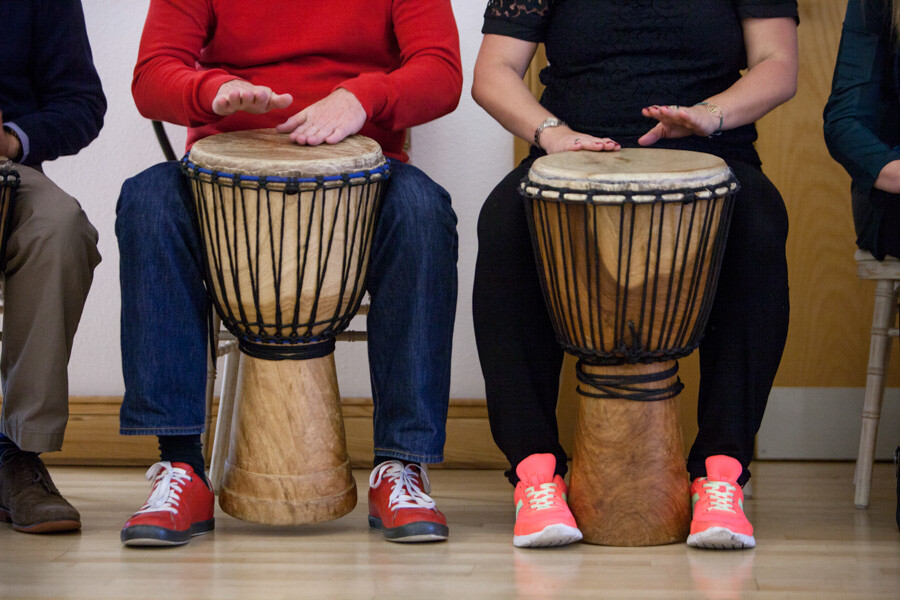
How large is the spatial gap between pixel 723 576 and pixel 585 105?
2.74 feet

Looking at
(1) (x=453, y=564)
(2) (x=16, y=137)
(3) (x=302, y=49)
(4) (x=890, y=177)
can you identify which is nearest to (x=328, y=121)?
(3) (x=302, y=49)

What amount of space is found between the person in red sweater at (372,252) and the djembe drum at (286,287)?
50 mm

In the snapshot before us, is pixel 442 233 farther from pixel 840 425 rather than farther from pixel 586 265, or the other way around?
pixel 840 425

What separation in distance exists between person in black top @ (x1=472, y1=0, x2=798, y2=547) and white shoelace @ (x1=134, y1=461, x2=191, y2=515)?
0.52 m

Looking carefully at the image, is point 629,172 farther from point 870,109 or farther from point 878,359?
point 878,359

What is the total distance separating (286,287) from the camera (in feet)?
5.40

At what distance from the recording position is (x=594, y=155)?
1.65 meters

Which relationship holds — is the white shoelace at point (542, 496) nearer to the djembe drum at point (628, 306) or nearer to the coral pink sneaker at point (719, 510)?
the djembe drum at point (628, 306)

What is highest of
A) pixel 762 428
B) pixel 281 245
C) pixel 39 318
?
pixel 281 245

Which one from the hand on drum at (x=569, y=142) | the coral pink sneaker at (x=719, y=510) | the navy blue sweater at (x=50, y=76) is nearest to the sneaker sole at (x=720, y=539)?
the coral pink sneaker at (x=719, y=510)

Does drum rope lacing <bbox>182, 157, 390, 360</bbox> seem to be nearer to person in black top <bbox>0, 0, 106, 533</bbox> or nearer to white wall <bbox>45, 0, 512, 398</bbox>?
person in black top <bbox>0, 0, 106, 533</bbox>

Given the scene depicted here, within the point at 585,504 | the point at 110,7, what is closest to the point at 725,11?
the point at 585,504

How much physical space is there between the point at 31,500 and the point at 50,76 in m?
0.84

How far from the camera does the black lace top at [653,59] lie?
1.80m
